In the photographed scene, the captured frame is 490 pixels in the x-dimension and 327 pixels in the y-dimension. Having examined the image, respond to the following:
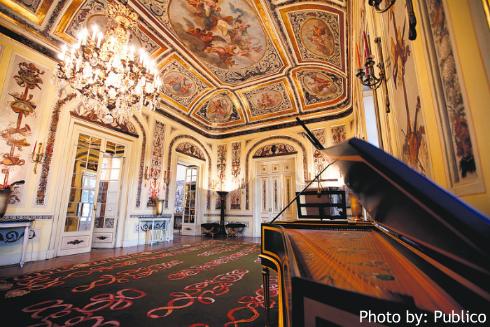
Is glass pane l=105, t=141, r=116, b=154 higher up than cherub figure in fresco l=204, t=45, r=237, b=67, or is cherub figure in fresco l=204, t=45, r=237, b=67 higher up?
cherub figure in fresco l=204, t=45, r=237, b=67

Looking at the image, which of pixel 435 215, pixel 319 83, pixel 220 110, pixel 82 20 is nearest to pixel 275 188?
pixel 220 110

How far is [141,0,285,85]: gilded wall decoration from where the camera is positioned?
4723 millimetres

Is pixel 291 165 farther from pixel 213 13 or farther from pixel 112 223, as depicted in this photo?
pixel 112 223

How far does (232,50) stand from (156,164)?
4.17 m

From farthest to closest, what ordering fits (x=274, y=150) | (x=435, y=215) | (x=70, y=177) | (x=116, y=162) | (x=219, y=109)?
1. (x=219, y=109)
2. (x=274, y=150)
3. (x=116, y=162)
4. (x=70, y=177)
5. (x=435, y=215)

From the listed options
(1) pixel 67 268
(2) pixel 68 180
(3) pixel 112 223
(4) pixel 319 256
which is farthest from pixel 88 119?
(4) pixel 319 256

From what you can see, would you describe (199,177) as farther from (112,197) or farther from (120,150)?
(112,197)

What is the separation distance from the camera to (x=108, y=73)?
11.3ft

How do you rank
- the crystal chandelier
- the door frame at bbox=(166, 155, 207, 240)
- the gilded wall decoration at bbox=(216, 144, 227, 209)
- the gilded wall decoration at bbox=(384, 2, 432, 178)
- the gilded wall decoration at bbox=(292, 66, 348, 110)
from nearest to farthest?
the gilded wall decoration at bbox=(384, 2, 432, 178) → the crystal chandelier → the gilded wall decoration at bbox=(292, 66, 348, 110) → the door frame at bbox=(166, 155, 207, 240) → the gilded wall decoration at bbox=(216, 144, 227, 209)

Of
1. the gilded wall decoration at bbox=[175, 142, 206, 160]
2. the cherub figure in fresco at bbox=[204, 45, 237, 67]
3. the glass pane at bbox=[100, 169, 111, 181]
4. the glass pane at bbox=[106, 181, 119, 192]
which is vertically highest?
the cherub figure in fresco at bbox=[204, 45, 237, 67]

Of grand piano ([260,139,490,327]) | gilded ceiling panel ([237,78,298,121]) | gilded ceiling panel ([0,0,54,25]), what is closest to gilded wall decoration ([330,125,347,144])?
gilded ceiling panel ([237,78,298,121])

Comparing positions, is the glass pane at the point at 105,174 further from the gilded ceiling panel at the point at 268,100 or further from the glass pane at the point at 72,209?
the gilded ceiling panel at the point at 268,100

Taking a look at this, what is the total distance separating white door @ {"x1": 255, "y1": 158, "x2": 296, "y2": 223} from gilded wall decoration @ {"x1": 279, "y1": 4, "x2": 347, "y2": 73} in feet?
12.3

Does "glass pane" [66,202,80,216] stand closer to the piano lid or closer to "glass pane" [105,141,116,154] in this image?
"glass pane" [105,141,116,154]
